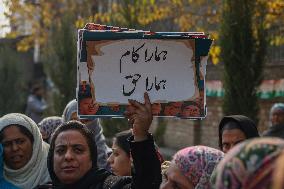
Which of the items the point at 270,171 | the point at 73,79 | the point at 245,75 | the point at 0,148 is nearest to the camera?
the point at 270,171

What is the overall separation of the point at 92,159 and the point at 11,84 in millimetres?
14072

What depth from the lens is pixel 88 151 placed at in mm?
3518

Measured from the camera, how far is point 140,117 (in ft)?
9.98

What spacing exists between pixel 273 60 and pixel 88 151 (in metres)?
8.85

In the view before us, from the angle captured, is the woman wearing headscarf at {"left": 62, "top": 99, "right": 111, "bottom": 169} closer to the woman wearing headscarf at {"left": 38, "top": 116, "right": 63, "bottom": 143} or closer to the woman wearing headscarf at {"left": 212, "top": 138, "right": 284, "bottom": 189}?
the woman wearing headscarf at {"left": 38, "top": 116, "right": 63, "bottom": 143}

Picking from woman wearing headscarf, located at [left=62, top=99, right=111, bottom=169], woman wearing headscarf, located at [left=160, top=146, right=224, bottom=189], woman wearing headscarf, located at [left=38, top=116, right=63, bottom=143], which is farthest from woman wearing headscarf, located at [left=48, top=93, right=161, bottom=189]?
woman wearing headscarf, located at [left=38, top=116, right=63, bottom=143]

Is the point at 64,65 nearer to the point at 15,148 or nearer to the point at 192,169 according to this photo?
the point at 15,148

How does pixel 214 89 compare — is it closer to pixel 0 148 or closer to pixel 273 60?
pixel 273 60

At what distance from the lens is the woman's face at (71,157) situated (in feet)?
11.1

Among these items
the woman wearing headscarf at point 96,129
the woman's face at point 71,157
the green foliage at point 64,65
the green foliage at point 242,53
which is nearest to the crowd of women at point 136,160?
the woman's face at point 71,157

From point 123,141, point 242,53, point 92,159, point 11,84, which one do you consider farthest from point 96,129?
point 11,84

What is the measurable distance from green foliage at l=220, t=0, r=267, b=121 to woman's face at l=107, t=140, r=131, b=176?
5649 millimetres

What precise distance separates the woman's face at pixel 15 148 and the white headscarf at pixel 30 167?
3cm

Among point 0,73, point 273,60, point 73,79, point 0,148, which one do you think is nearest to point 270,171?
point 0,148
